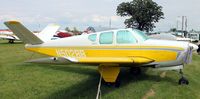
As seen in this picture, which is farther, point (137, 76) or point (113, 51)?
point (137, 76)

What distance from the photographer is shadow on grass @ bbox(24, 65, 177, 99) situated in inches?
270

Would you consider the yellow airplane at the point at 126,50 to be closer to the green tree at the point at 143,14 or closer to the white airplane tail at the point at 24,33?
the white airplane tail at the point at 24,33

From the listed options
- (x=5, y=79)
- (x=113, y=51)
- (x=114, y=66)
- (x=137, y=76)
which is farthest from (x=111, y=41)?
(x=5, y=79)

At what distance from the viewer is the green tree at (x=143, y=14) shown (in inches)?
2012

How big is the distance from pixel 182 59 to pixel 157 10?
150 feet

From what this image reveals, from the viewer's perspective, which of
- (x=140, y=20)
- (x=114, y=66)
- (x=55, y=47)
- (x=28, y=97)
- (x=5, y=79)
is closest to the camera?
(x=28, y=97)

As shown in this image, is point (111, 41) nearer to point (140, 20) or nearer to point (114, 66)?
point (114, 66)

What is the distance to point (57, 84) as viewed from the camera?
798 centimetres

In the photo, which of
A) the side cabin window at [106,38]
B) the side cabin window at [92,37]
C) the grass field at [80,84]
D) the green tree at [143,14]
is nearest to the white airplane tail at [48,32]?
the grass field at [80,84]

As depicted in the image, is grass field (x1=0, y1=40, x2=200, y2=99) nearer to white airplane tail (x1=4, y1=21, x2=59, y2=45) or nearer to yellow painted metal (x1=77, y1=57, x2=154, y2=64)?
yellow painted metal (x1=77, y1=57, x2=154, y2=64)

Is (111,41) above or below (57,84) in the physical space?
above

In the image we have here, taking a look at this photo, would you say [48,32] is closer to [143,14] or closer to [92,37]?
[92,37]

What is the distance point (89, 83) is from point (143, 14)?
147 feet

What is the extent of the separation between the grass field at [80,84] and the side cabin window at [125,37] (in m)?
1.39
